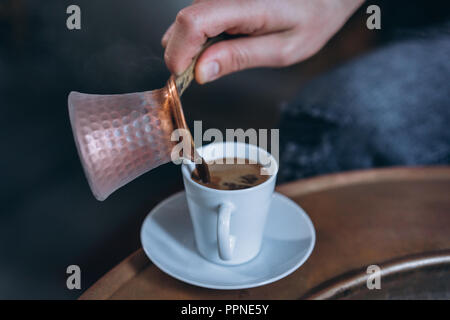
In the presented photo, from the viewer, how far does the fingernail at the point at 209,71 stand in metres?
0.72

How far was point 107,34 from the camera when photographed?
1.13 metres

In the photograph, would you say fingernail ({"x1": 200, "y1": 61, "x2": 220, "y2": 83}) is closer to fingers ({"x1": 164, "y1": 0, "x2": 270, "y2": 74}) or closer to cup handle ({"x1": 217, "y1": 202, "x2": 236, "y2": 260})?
fingers ({"x1": 164, "y1": 0, "x2": 270, "y2": 74})

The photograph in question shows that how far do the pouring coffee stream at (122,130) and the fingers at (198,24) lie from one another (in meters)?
0.20

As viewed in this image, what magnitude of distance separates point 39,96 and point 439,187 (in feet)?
6.34

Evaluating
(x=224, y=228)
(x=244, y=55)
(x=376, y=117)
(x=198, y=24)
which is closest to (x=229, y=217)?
(x=224, y=228)

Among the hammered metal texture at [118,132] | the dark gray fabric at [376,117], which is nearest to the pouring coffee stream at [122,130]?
the hammered metal texture at [118,132]

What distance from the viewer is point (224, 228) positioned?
52cm

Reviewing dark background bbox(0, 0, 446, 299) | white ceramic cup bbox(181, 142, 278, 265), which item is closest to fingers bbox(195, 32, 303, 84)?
dark background bbox(0, 0, 446, 299)

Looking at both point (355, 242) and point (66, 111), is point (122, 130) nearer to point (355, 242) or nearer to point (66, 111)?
point (355, 242)

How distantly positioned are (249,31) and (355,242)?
480mm

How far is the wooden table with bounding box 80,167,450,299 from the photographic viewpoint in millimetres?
521

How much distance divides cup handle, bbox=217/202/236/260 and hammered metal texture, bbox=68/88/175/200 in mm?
115
